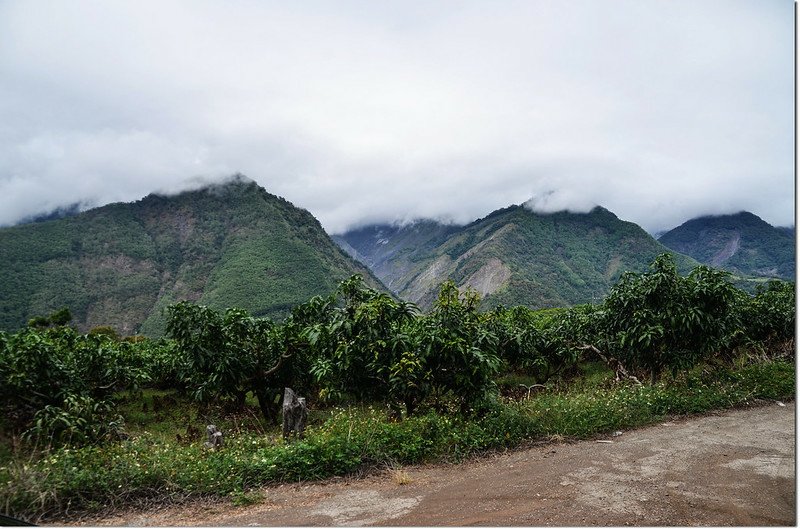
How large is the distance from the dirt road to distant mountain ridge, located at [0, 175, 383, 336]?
50.7 m

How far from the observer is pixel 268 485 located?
559cm

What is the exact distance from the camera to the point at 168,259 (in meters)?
107

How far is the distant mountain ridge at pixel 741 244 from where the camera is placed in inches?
356

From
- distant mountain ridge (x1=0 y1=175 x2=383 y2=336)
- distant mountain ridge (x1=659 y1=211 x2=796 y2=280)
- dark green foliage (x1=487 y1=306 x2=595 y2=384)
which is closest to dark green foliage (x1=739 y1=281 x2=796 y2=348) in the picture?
distant mountain ridge (x1=659 y1=211 x2=796 y2=280)

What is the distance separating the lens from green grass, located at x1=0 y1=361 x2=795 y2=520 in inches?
196

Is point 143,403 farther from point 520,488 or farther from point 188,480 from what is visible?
point 520,488

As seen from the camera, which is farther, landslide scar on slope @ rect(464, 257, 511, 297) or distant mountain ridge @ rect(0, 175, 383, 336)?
landslide scar on slope @ rect(464, 257, 511, 297)

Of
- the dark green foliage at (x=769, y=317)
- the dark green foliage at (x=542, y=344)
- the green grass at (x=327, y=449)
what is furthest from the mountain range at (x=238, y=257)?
the green grass at (x=327, y=449)

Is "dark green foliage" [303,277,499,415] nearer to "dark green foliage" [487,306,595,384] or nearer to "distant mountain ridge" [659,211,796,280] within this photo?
"distant mountain ridge" [659,211,796,280]

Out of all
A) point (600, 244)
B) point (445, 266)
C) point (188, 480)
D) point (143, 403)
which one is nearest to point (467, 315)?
point (188, 480)

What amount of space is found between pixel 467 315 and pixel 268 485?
13.5ft

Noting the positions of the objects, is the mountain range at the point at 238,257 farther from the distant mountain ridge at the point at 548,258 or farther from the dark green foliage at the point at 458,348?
the dark green foliage at the point at 458,348

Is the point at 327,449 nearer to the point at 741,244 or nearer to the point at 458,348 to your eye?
the point at 458,348

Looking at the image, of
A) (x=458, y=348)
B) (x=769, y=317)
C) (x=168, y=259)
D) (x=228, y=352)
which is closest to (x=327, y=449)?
(x=458, y=348)
